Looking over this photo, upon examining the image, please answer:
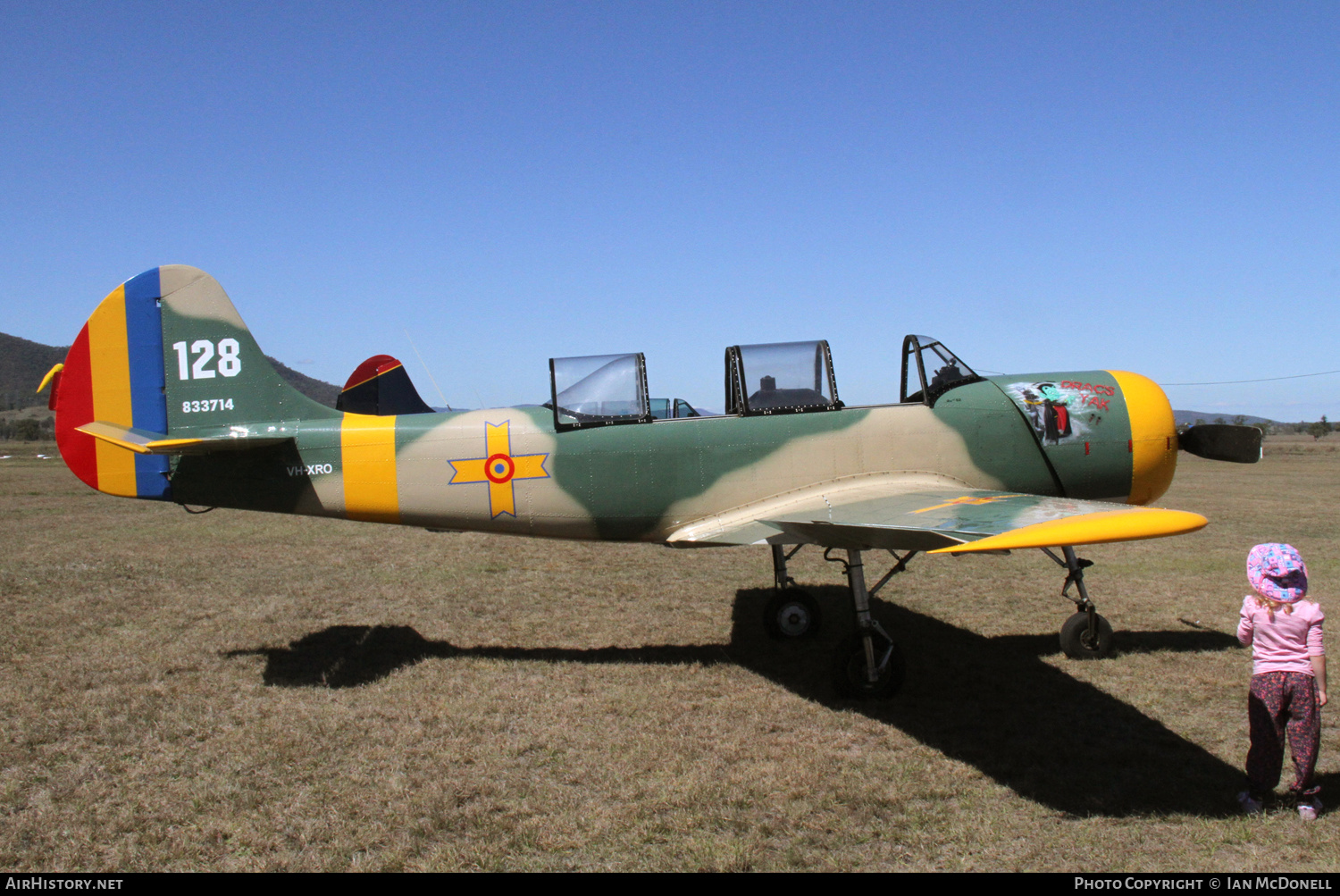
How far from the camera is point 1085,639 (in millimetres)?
6176

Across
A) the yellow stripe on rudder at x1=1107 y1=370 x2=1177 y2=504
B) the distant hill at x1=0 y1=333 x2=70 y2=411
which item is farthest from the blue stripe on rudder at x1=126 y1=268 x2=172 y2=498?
the distant hill at x1=0 y1=333 x2=70 y2=411

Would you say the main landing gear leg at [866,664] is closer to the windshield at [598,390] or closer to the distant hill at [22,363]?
the windshield at [598,390]

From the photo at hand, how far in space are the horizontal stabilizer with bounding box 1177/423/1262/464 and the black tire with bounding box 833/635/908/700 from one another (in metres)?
3.18

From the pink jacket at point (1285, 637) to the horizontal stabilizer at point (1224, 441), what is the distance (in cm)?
287

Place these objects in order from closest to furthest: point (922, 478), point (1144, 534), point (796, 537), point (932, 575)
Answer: point (1144, 534) → point (796, 537) → point (922, 478) → point (932, 575)

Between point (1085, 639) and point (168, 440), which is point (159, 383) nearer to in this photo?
point (168, 440)

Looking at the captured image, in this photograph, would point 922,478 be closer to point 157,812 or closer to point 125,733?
point 157,812

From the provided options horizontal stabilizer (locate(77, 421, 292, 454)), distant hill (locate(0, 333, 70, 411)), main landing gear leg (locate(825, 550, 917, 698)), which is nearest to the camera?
main landing gear leg (locate(825, 550, 917, 698))

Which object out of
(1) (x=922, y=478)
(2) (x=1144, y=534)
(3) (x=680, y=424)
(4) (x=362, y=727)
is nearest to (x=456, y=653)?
(4) (x=362, y=727)

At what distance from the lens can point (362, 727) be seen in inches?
191

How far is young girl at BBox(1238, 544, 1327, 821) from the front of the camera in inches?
139

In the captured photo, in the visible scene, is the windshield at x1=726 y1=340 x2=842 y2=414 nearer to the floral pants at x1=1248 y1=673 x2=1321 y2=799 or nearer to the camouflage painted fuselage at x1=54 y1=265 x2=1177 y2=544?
the camouflage painted fuselage at x1=54 y1=265 x2=1177 y2=544

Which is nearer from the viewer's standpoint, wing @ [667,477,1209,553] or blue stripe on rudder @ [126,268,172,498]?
wing @ [667,477,1209,553]

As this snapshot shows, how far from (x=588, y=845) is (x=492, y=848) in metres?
0.44
